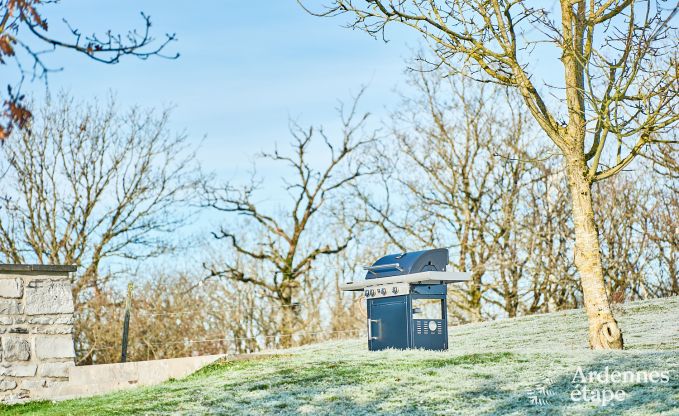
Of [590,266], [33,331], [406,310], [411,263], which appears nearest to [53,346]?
[33,331]

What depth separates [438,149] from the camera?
73.4 ft

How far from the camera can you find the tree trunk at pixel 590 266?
10.8m

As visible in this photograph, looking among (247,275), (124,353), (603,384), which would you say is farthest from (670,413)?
(247,275)

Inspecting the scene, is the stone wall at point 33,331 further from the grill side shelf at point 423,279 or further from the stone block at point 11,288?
the grill side shelf at point 423,279

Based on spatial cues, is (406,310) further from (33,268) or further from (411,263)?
(33,268)

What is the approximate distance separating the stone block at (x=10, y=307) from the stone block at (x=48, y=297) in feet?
0.38

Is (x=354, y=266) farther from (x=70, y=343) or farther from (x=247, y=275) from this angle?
(x=70, y=343)

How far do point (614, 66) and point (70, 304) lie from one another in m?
7.95

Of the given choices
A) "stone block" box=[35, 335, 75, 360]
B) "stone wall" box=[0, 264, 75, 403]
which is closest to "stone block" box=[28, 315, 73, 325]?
"stone wall" box=[0, 264, 75, 403]

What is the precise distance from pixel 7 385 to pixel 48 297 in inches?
49.2

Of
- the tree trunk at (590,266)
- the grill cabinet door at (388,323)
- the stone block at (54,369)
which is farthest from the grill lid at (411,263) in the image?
the stone block at (54,369)

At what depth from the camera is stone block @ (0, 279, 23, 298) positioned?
10.7 metres

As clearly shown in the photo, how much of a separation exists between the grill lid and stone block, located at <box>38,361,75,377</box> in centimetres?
438

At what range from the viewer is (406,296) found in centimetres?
1094
